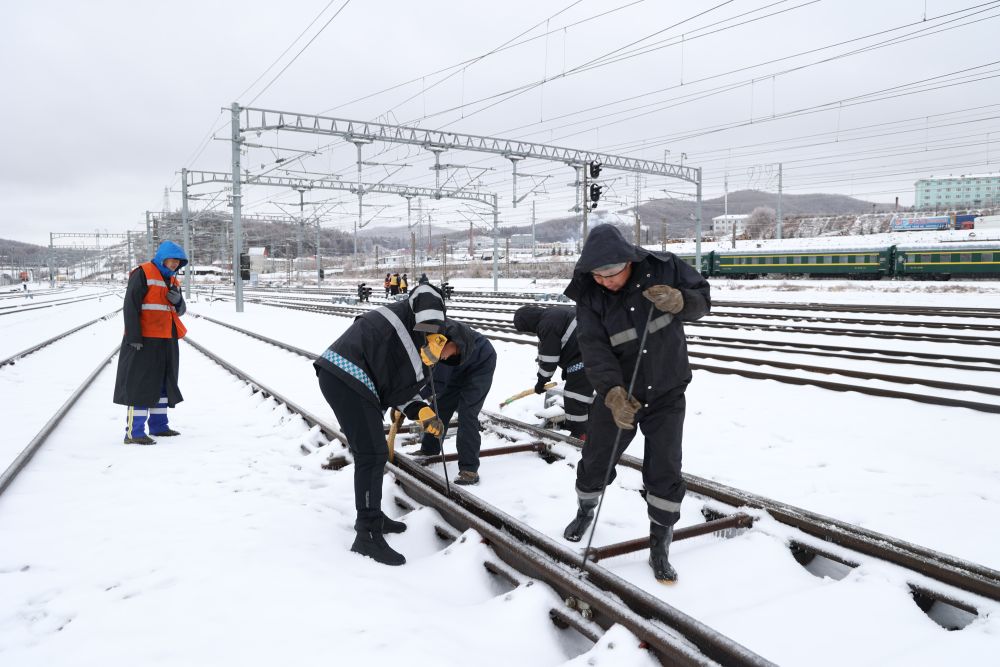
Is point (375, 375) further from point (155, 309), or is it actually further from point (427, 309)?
point (155, 309)

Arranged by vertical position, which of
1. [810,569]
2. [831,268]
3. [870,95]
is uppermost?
[870,95]

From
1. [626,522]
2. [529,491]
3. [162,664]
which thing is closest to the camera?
[162,664]

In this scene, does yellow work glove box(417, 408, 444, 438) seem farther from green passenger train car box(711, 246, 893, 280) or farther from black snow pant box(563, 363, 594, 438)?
green passenger train car box(711, 246, 893, 280)

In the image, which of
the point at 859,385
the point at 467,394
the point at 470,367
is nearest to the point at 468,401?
the point at 467,394

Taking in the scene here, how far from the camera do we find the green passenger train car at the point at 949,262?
1222 inches

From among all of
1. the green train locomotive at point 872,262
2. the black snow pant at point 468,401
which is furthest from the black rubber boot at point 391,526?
the green train locomotive at point 872,262

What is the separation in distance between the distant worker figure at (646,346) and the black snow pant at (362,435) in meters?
1.37

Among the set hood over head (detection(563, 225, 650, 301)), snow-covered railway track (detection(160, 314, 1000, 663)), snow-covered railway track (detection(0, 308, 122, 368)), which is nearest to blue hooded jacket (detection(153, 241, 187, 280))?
snow-covered railway track (detection(160, 314, 1000, 663))

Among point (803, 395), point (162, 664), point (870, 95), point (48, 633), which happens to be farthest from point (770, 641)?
point (870, 95)

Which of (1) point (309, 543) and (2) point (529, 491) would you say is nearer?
(1) point (309, 543)

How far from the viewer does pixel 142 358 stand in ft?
21.2

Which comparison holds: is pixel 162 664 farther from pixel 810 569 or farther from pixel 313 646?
pixel 810 569

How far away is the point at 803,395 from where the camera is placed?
8.45 metres

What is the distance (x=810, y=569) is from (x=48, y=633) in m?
3.99
